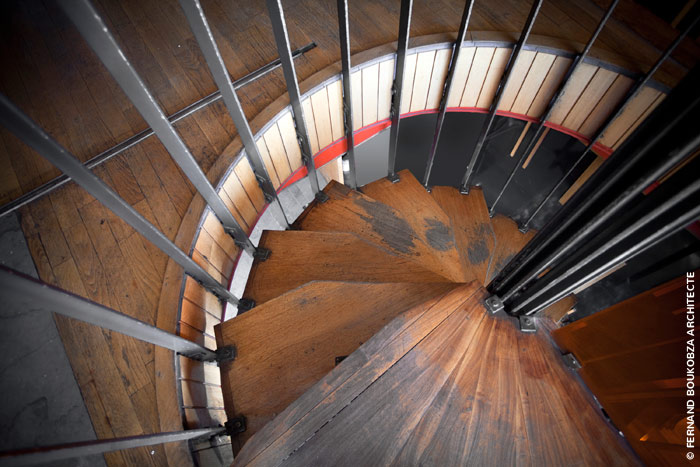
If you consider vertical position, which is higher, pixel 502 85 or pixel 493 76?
pixel 493 76

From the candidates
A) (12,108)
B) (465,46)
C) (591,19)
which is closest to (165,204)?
(12,108)

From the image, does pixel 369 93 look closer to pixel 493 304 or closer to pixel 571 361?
pixel 493 304

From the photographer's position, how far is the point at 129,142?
234 centimetres

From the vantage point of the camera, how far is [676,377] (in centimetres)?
115

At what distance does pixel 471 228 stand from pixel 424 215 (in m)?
0.79

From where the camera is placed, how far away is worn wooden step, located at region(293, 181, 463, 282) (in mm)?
2832

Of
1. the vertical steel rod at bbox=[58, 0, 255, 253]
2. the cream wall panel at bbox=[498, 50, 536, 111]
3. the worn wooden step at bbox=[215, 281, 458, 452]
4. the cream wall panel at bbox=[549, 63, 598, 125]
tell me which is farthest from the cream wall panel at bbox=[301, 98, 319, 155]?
the cream wall panel at bbox=[549, 63, 598, 125]

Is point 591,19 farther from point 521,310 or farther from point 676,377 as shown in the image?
point 676,377

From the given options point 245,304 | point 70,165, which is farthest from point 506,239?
point 70,165

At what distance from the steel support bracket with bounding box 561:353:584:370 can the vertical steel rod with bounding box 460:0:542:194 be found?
1898 millimetres

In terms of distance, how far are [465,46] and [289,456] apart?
3.08 metres

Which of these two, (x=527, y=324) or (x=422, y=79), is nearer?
(x=527, y=324)

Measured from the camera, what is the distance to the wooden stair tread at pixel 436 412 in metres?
1.08

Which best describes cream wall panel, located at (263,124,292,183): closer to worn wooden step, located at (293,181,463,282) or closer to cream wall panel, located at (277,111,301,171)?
cream wall panel, located at (277,111,301,171)
